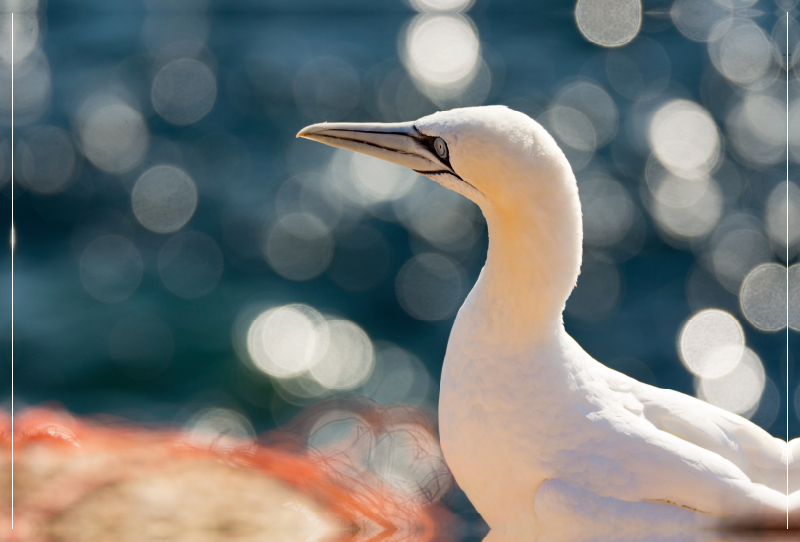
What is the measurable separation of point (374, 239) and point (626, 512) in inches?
172

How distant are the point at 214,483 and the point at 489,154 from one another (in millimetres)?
2464

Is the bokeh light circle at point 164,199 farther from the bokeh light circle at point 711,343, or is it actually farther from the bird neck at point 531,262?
the bird neck at point 531,262

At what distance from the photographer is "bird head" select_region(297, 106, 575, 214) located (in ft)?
6.45

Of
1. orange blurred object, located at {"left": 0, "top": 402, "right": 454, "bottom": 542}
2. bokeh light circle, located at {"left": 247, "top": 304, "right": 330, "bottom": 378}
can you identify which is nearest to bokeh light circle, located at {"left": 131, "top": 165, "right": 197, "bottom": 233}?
bokeh light circle, located at {"left": 247, "top": 304, "right": 330, "bottom": 378}

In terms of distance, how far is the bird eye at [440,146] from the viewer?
211cm

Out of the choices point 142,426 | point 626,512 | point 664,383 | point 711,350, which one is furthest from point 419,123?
point 711,350

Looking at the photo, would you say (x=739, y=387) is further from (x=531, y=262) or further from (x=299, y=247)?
(x=531, y=262)

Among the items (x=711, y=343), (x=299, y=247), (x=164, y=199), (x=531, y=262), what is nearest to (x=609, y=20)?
(x=711, y=343)

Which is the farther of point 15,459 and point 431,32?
point 431,32

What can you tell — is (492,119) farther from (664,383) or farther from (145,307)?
(145,307)

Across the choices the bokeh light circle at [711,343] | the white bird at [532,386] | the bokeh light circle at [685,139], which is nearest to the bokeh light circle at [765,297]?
the bokeh light circle at [711,343]

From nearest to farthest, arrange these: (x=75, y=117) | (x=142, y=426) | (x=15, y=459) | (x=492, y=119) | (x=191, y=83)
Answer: (x=492, y=119) < (x=15, y=459) < (x=142, y=426) < (x=75, y=117) < (x=191, y=83)

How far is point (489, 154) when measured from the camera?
1983 mm

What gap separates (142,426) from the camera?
4.64m
